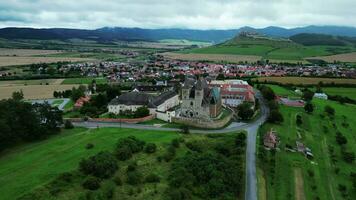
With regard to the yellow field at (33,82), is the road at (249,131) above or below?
above

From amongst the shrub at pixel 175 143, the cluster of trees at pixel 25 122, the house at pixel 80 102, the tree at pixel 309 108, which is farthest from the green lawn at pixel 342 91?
the cluster of trees at pixel 25 122

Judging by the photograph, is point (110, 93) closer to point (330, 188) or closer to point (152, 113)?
point (152, 113)

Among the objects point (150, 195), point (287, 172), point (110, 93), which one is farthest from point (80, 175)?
point (110, 93)

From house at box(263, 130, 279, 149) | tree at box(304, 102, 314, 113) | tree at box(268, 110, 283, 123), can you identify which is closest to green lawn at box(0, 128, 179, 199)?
house at box(263, 130, 279, 149)

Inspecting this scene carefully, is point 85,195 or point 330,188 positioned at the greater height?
point 85,195

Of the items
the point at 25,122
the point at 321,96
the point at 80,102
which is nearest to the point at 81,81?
the point at 80,102

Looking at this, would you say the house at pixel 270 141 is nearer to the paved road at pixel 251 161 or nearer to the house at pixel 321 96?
the paved road at pixel 251 161

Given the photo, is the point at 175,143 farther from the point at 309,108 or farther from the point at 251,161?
the point at 309,108
